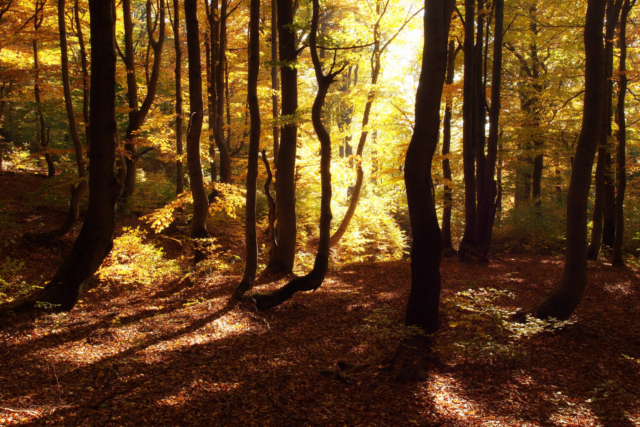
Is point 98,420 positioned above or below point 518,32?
below

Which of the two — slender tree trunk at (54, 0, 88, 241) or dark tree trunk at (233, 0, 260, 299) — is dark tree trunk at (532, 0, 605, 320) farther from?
slender tree trunk at (54, 0, 88, 241)

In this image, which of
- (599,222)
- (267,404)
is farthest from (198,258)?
(599,222)

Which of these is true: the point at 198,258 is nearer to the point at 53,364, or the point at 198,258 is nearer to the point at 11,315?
the point at 11,315

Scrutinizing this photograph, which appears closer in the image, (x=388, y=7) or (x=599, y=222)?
(x=599, y=222)

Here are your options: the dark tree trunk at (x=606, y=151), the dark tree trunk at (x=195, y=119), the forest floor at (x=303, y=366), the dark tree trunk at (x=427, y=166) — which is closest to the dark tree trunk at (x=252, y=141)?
the forest floor at (x=303, y=366)

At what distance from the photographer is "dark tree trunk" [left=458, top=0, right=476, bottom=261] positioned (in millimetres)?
10102

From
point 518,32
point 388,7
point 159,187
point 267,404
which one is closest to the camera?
point 267,404

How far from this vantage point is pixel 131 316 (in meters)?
6.26

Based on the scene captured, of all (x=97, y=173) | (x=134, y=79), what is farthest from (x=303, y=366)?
(x=134, y=79)

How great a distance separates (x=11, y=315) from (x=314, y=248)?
930cm

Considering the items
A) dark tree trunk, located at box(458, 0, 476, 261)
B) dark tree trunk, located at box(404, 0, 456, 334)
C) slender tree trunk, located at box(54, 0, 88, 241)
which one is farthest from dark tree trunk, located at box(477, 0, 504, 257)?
slender tree trunk, located at box(54, 0, 88, 241)

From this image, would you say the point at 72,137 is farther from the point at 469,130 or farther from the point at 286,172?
the point at 469,130

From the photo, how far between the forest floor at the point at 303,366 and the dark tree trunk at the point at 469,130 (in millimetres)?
3904

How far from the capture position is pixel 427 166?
4621 mm
